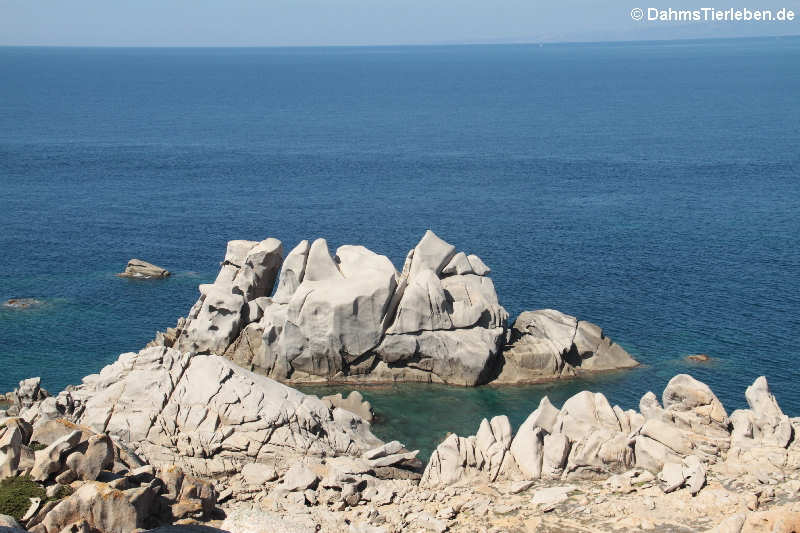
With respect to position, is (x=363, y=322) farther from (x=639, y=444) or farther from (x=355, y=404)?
(x=639, y=444)

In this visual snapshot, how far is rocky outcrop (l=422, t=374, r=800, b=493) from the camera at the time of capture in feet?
169

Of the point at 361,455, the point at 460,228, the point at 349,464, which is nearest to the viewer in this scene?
the point at 349,464

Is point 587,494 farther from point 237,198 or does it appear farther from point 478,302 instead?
point 237,198

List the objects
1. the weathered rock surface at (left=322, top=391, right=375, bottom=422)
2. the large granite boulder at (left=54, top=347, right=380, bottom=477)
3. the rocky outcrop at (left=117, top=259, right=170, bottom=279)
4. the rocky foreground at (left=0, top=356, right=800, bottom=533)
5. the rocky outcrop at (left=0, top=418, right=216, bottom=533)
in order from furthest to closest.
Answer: the rocky outcrop at (left=117, top=259, right=170, bottom=279), the weathered rock surface at (left=322, top=391, right=375, bottom=422), the large granite boulder at (left=54, top=347, right=380, bottom=477), the rocky foreground at (left=0, top=356, right=800, bottom=533), the rocky outcrop at (left=0, top=418, right=216, bottom=533)

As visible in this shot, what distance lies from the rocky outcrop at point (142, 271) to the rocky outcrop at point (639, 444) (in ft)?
175

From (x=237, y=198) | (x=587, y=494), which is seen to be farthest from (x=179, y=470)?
(x=237, y=198)

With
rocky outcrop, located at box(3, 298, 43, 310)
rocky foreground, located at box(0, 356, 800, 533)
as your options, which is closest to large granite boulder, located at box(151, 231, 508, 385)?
rocky foreground, located at box(0, 356, 800, 533)

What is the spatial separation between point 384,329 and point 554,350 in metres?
13.1

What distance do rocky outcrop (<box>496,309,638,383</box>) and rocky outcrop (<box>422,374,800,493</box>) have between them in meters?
19.3

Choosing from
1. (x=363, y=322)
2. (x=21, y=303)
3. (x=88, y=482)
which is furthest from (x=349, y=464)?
(x=21, y=303)

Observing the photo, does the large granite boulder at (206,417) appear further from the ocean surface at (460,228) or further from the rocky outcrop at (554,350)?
the rocky outcrop at (554,350)

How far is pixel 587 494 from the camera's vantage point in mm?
49188

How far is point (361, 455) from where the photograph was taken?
57.2 meters

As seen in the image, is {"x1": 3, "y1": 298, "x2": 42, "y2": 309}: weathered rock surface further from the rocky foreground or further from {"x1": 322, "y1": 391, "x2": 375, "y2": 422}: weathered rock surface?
{"x1": 322, "y1": 391, "x2": 375, "y2": 422}: weathered rock surface
